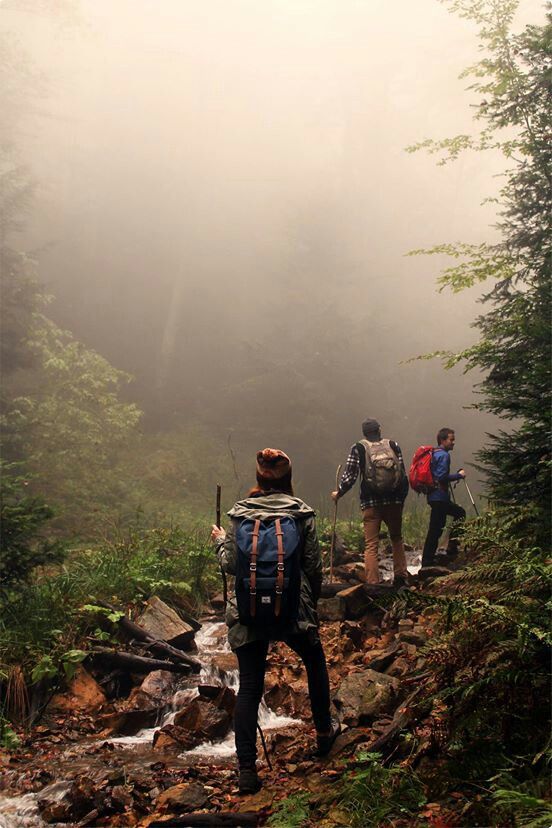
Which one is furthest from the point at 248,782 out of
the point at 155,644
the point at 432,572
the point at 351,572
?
the point at 351,572

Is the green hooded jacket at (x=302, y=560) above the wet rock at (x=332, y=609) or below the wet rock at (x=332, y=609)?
above

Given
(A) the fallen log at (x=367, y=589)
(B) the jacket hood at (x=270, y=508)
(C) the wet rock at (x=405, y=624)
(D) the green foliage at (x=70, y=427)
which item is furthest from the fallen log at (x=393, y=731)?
(D) the green foliage at (x=70, y=427)

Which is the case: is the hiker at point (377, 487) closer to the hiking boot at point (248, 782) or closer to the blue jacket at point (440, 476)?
the blue jacket at point (440, 476)

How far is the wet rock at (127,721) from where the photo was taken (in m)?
5.52

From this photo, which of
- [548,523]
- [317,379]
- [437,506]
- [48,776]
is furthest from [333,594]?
[317,379]

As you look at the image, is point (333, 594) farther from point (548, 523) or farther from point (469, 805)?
point (469, 805)

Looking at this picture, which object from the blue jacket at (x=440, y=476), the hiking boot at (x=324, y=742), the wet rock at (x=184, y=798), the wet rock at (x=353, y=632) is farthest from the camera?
the blue jacket at (x=440, y=476)

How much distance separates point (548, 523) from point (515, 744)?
2565 mm

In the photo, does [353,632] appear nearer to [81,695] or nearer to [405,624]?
[405,624]

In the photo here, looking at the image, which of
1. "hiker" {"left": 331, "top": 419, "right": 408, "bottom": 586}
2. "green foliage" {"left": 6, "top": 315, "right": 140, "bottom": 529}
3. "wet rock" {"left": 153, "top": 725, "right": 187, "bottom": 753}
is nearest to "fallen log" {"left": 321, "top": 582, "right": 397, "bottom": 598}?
"hiker" {"left": 331, "top": 419, "right": 408, "bottom": 586}

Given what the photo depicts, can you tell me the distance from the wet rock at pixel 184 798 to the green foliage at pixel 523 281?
366 cm

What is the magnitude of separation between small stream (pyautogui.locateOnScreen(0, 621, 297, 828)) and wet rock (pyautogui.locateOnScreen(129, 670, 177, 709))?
123 mm

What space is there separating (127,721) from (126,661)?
3.02ft

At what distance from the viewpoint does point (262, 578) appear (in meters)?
3.88
